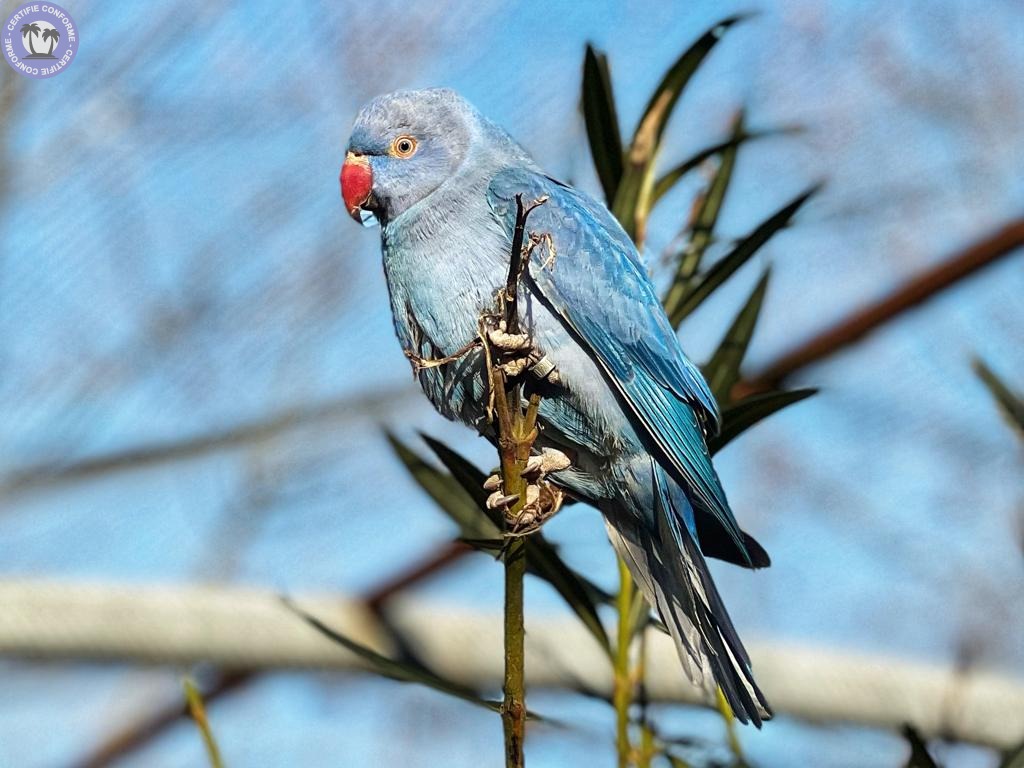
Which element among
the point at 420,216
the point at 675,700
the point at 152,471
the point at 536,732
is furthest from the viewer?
the point at 152,471

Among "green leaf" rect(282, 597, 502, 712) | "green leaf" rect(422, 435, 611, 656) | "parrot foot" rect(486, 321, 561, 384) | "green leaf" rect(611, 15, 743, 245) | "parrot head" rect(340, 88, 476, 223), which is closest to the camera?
"parrot foot" rect(486, 321, 561, 384)

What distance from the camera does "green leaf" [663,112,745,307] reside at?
3082 mm

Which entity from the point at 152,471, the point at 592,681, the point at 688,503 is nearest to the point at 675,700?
the point at 592,681

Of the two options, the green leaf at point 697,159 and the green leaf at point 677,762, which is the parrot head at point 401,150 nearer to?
the green leaf at point 697,159

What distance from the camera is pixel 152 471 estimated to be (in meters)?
5.11

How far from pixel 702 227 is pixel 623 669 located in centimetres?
112

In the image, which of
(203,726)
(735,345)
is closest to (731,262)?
(735,345)

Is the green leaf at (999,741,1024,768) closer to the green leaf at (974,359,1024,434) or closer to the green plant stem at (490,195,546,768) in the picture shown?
the green leaf at (974,359,1024,434)

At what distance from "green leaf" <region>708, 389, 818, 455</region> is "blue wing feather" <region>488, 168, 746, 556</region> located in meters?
0.05

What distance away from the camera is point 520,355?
2.68 metres

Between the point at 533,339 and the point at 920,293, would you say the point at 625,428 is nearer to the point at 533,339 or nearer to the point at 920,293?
the point at 533,339

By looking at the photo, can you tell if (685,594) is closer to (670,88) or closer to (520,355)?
(520,355)

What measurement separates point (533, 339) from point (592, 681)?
1.29 m

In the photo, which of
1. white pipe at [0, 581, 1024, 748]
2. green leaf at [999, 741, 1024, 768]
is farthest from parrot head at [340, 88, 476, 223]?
green leaf at [999, 741, 1024, 768]
